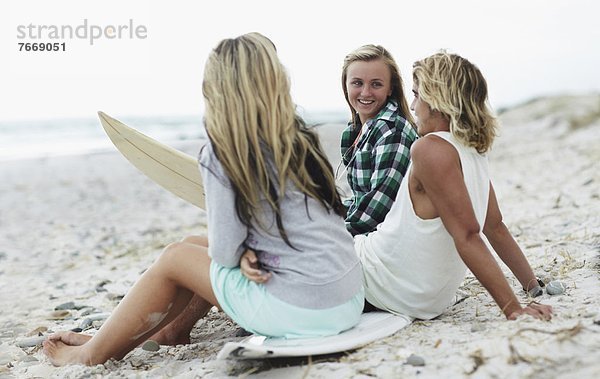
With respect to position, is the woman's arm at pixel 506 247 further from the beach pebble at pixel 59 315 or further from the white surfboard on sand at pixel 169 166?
the beach pebble at pixel 59 315

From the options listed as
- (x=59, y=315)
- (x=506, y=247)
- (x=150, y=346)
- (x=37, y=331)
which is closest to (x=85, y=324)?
(x=37, y=331)

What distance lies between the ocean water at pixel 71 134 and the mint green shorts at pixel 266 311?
13.5m

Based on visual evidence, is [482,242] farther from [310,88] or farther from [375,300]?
[310,88]

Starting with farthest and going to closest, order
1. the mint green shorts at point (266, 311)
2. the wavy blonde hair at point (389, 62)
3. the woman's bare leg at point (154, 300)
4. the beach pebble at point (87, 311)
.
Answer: the beach pebble at point (87, 311) < the wavy blonde hair at point (389, 62) < the woman's bare leg at point (154, 300) < the mint green shorts at point (266, 311)

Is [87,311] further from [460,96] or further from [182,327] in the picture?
[460,96]

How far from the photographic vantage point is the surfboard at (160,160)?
3.49 m

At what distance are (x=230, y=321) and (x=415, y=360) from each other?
54.9 inches

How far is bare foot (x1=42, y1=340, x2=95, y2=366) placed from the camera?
111 inches

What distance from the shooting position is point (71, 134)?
20312mm

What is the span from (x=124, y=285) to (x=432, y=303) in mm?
2671

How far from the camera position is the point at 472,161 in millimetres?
2703

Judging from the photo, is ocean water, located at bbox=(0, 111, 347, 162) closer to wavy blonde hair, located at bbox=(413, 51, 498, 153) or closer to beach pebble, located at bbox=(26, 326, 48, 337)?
beach pebble, located at bbox=(26, 326, 48, 337)

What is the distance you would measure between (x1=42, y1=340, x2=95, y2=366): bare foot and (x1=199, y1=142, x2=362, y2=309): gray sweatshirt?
2.71 feet

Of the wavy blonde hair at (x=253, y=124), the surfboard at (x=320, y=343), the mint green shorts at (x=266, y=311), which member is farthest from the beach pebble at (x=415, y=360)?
the wavy blonde hair at (x=253, y=124)
